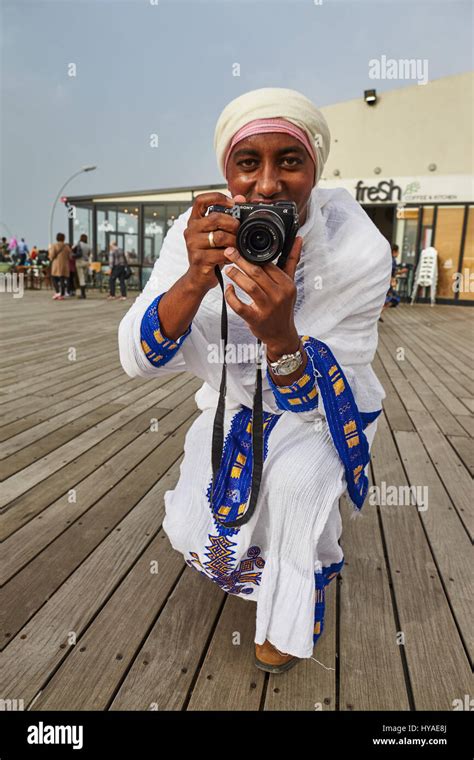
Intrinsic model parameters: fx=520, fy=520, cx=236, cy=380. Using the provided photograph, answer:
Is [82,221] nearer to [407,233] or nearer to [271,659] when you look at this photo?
[407,233]

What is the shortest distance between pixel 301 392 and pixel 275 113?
74 cm

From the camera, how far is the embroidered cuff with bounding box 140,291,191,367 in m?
1.40

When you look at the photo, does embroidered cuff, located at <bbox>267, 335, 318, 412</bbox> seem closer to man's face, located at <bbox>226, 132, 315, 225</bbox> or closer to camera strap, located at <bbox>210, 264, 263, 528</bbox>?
camera strap, located at <bbox>210, 264, 263, 528</bbox>

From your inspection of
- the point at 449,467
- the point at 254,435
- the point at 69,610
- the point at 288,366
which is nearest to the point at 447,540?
the point at 449,467

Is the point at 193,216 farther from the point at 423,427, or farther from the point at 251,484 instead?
the point at 423,427

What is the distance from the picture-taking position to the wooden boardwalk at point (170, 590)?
1333 mm

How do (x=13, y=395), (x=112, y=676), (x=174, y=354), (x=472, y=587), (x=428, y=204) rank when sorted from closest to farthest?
(x=112, y=676) < (x=174, y=354) < (x=472, y=587) < (x=13, y=395) < (x=428, y=204)

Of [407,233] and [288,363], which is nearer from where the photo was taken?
[288,363]

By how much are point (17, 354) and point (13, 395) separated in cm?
193

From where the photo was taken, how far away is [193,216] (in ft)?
4.05

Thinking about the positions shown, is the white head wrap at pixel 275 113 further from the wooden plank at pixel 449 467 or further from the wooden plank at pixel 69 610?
the wooden plank at pixel 449 467

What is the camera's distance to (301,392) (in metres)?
1.34
